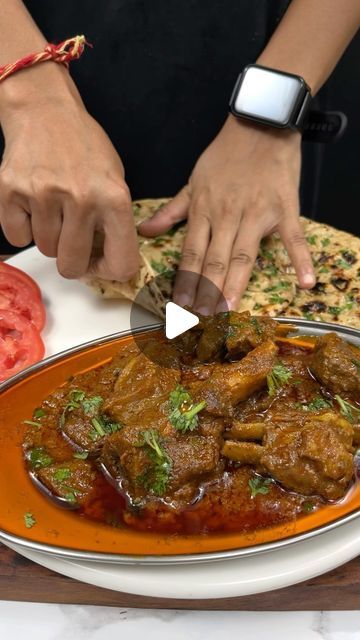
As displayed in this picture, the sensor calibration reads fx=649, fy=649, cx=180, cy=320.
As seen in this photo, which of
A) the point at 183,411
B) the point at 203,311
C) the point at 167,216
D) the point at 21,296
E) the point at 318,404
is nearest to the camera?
the point at 183,411

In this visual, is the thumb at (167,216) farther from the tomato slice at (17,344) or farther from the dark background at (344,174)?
the dark background at (344,174)

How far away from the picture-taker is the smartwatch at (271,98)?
3.15 meters

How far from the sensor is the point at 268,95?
3.18m

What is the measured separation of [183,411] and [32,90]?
143 centimetres

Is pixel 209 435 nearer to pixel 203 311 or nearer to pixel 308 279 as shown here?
pixel 203 311

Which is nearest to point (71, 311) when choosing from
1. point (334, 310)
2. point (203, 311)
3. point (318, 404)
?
point (203, 311)

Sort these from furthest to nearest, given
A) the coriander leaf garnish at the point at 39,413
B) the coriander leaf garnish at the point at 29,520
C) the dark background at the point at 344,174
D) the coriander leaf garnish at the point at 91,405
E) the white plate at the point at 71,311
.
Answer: the dark background at the point at 344,174
the white plate at the point at 71,311
the coriander leaf garnish at the point at 39,413
the coriander leaf garnish at the point at 91,405
the coriander leaf garnish at the point at 29,520

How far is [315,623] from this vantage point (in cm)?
217

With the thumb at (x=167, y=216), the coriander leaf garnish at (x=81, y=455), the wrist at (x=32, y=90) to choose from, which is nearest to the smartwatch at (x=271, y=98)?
the thumb at (x=167, y=216)

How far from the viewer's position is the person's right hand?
2.54m

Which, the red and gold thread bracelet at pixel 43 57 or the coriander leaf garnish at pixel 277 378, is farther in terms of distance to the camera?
the red and gold thread bracelet at pixel 43 57

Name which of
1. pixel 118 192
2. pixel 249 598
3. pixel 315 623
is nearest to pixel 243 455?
pixel 249 598
